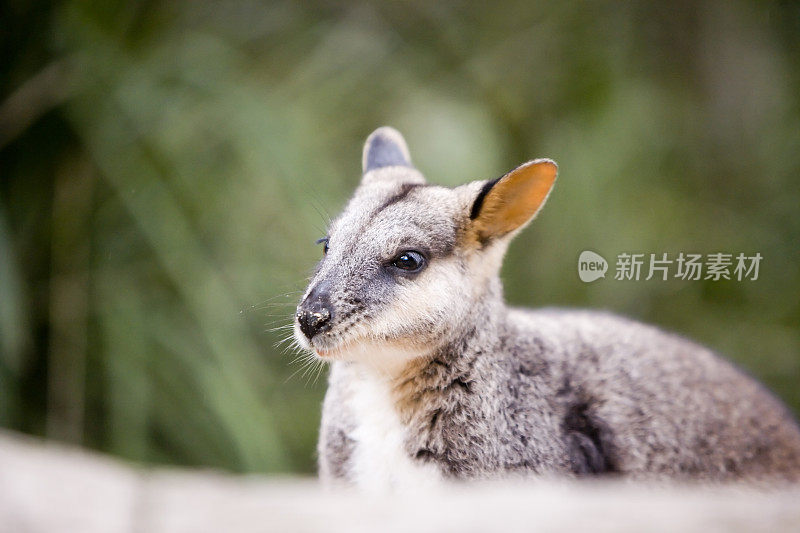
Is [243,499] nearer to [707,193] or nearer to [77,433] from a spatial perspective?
[77,433]

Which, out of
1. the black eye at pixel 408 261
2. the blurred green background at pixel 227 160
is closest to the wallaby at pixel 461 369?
the black eye at pixel 408 261

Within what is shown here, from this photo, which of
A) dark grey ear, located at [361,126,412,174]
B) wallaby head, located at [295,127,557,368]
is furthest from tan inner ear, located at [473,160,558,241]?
dark grey ear, located at [361,126,412,174]

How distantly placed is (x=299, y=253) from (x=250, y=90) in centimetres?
82

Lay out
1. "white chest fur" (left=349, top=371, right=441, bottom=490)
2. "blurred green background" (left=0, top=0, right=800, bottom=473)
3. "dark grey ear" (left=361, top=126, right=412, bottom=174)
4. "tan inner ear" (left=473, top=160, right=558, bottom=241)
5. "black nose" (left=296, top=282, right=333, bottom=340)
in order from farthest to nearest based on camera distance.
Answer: "blurred green background" (left=0, top=0, right=800, bottom=473) → "dark grey ear" (left=361, top=126, right=412, bottom=174) → "white chest fur" (left=349, top=371, right=441, bottom=490) → "black nose" (left=296, top=282, right=333, bottom=340) → "tan inner ear" (left=473, top=160, right=558, bottom=241)

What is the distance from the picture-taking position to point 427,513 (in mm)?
1569

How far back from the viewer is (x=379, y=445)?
6.61 ft

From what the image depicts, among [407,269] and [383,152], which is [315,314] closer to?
[407,269]

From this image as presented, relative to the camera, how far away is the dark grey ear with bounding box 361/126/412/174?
2.15 m

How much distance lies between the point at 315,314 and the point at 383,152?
563mm

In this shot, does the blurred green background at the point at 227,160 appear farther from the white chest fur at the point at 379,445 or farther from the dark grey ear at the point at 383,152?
the white chest fur at the point at 379,445

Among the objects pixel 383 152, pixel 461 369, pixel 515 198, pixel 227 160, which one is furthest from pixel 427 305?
pixel 227 160

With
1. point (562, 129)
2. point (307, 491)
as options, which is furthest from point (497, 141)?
point (307, 491)

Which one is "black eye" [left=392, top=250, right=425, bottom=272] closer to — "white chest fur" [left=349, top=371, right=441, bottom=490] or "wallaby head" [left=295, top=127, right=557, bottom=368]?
"wallaby head" [left=295, top=127, right=557, bottom=368]

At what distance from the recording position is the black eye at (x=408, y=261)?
6.10ft
